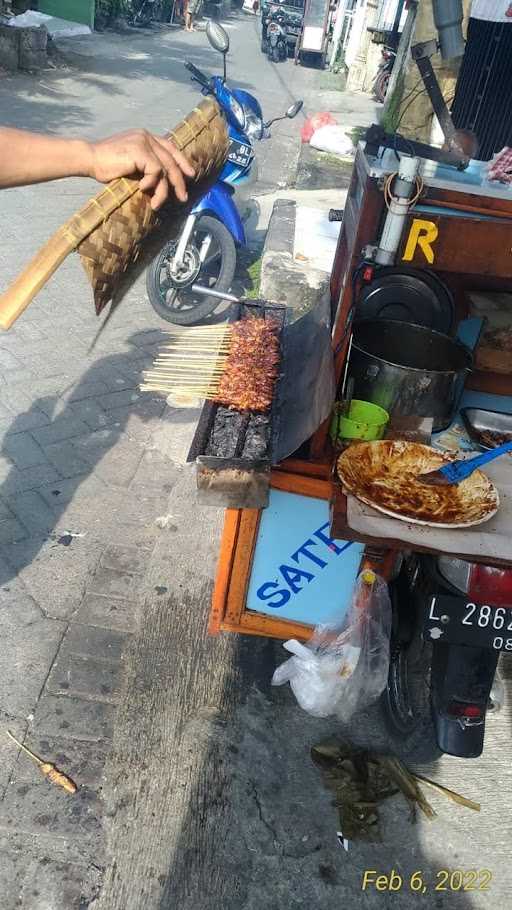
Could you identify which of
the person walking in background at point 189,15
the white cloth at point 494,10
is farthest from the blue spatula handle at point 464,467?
the person walking in background at point 189,15

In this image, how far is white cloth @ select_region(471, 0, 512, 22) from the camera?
7.52 meters

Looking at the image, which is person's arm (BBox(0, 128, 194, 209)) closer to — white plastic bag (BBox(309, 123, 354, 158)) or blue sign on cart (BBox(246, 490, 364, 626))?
blue sign on cart (BBox(246, 490, 364, 626))

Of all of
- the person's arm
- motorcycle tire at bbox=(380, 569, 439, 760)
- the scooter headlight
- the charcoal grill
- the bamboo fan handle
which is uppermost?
the person's arm

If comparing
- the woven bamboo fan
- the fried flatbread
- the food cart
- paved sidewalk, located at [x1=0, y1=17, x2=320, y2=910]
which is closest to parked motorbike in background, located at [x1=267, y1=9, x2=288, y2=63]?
paved sidewalk, located at [x1=0, y1=17, x2=320, y2=910]

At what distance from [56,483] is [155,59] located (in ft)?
69.3

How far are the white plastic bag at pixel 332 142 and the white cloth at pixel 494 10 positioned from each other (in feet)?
15.3

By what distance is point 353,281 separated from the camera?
2.46 m

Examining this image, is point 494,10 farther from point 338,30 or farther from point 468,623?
point 338,30

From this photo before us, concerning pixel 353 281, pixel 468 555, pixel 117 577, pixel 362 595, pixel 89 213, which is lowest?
pixel 117 577

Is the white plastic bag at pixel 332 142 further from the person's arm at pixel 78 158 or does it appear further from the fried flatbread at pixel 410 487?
the person's arm at pixel 78 158

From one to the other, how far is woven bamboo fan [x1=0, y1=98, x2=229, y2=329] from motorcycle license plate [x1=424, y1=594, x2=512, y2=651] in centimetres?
158

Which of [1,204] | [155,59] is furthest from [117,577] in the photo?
[155,59]

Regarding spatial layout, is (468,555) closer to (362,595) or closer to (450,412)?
(362,595)

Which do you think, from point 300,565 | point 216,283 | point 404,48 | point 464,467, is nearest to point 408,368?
point 464,467
